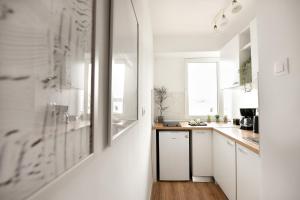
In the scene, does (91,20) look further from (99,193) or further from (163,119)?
(163,119)

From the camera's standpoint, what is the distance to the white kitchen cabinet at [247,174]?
5.42 ft

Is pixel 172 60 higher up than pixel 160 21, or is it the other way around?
pixel 160 21

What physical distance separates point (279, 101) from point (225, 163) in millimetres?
1551

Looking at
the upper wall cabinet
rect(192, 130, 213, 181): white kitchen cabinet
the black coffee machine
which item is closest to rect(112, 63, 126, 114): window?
the upper wall cabinet

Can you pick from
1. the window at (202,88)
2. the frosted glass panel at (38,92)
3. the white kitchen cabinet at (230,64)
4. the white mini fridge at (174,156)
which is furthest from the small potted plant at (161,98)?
the frosted glass panel at (38,92)

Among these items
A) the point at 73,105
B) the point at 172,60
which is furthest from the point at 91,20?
the point at 172,60

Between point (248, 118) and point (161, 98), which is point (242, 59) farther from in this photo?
point (161, 98)

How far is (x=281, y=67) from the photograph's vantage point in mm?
1135

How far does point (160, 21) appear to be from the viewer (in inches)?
116

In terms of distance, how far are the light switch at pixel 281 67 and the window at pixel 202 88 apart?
268cm

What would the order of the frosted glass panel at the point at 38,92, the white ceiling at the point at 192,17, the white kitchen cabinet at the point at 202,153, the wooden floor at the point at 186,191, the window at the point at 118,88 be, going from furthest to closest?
the white kitchen cabinet at the point at 202,153 → the wooden floor at the point at 186,191 → the white ceiling at the point at 192,17 → the window at the point at 118,88 → the frosted glass panel at the point at 38,92

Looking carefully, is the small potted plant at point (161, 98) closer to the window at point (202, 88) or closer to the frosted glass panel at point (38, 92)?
the window at point (202, 88)

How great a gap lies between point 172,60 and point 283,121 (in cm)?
299

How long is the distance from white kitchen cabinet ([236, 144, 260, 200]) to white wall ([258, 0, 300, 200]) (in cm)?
33
